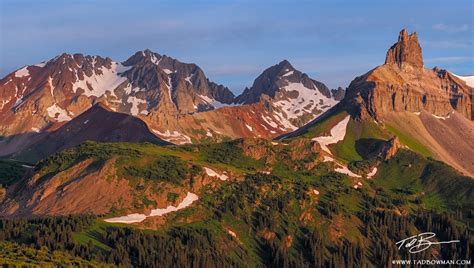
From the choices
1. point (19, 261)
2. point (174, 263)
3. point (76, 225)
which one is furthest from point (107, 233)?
point (19, 261)

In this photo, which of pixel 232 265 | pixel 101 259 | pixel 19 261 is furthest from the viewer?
pixel 232 265

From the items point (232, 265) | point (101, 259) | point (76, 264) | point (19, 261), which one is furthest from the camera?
point (232, 265)

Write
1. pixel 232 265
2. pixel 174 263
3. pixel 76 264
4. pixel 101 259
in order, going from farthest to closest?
1. pixel 232 265
2. pixel 174 263
3. pixel 101 259
4. pixel 76 264

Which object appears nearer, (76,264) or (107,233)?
(76,264)

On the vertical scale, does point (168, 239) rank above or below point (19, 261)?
below

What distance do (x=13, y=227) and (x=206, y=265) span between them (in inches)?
1903

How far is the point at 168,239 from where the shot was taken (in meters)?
198

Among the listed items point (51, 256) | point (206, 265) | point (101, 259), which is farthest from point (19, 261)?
point (206, 265)

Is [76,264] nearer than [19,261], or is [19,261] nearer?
[19,261]

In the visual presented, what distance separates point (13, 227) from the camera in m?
184

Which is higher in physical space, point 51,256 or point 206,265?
point 51,256

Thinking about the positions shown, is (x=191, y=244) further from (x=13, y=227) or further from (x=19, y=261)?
(x=19, y=261)

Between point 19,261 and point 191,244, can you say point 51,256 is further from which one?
point 191,244

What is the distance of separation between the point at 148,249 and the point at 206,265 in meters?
15.2
